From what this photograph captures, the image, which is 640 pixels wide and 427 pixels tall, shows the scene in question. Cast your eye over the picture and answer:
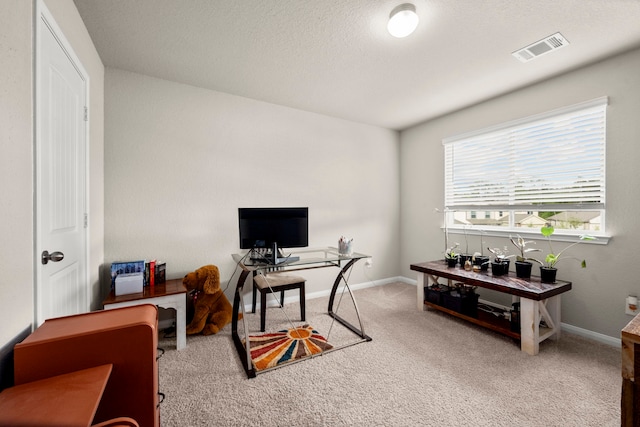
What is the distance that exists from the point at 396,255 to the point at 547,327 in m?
2.14

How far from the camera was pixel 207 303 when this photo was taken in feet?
8.13

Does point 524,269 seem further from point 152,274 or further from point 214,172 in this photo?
point 152,274

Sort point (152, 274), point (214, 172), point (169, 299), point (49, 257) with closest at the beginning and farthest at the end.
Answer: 1. point (49, 257)
2. point (169, 299)
3. point (152, 274)
4. point (214, 172)

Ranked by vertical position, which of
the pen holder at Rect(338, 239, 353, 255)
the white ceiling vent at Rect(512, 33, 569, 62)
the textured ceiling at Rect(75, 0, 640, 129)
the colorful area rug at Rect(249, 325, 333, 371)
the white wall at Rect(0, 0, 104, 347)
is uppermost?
the textured ceiling at Rect(75, 0, 640, 129)

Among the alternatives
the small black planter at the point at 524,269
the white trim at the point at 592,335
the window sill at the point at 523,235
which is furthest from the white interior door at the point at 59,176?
the white trim at the point at 592,335

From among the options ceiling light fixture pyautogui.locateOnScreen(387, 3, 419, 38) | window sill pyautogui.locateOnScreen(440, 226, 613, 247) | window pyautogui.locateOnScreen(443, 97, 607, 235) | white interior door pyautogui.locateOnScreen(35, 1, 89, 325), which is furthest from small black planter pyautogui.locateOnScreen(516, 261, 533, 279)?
white interior door pyautogui.locateOnScreen(35, 1, 89, 325)

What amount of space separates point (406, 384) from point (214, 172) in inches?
103

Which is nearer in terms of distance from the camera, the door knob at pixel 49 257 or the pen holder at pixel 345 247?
the door knob at pixel 49 257

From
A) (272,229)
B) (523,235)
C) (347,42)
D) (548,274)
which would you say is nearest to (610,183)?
(523,235)

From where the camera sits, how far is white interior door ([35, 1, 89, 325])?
126 cm

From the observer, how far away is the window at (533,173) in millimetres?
2414

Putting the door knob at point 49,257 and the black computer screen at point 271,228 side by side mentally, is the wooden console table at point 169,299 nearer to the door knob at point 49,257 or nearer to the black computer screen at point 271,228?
the black computer screen at point 271,228

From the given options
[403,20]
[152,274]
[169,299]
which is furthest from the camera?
[152,274]

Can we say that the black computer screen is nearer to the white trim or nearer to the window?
the window
